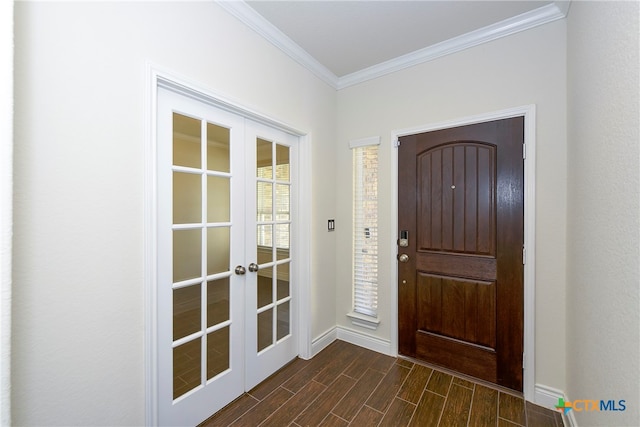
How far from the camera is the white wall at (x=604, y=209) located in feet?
A: 2.74

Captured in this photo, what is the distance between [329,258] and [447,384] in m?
1.43

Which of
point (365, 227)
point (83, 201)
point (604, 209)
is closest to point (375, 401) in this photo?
point (365, 227)

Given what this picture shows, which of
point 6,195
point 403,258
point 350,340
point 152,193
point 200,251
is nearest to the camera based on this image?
point 6,195

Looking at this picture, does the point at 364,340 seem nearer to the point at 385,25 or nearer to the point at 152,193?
the point at 152,193

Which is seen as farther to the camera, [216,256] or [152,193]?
[216,256]

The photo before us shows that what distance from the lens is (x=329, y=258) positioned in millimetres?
2713

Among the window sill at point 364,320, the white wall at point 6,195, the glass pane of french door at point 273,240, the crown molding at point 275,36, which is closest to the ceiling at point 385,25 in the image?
the crown molding at point 275,36

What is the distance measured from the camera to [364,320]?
8.48ft

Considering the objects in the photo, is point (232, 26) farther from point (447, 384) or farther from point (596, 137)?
point (447, 384)

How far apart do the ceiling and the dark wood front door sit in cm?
71

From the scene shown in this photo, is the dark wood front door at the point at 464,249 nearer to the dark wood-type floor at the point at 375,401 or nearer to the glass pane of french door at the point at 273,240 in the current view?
the dark wood-type floor at the point at 375,401

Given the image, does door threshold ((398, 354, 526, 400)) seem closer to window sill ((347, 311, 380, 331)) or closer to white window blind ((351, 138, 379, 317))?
window sill ((347, 311, 380, 331))

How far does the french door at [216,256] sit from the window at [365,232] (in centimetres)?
81

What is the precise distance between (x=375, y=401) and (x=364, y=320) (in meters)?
0.79
